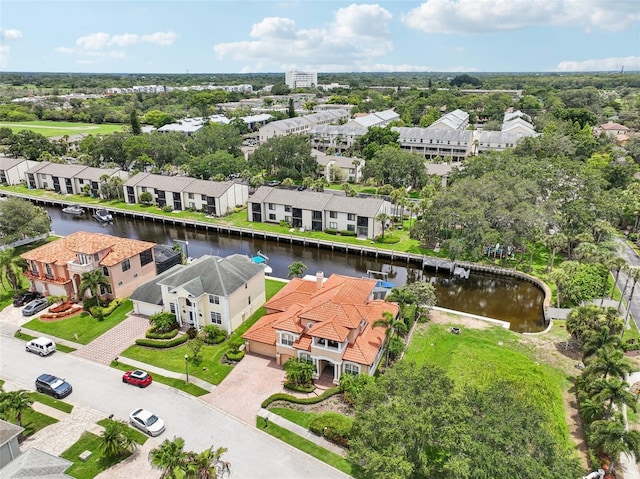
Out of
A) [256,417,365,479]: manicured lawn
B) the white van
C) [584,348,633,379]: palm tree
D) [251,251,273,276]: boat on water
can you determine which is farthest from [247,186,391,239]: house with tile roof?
[256,417,365,479]: manicured lawn

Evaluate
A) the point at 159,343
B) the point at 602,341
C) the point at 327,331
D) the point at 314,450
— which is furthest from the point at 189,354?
the point at 602,341

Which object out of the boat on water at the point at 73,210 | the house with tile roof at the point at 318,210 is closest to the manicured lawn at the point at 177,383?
the house with tile roof at the point at 318,210

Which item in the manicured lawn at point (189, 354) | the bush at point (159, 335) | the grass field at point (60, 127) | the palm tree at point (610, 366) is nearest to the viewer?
the palm tree at point (610, 366)

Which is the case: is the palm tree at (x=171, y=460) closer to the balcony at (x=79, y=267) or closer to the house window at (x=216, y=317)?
the house window at (x=216, y=317)

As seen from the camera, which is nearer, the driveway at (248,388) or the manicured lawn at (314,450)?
the manicured lawn at (314,450)

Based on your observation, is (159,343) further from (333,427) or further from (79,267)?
(333,427)
